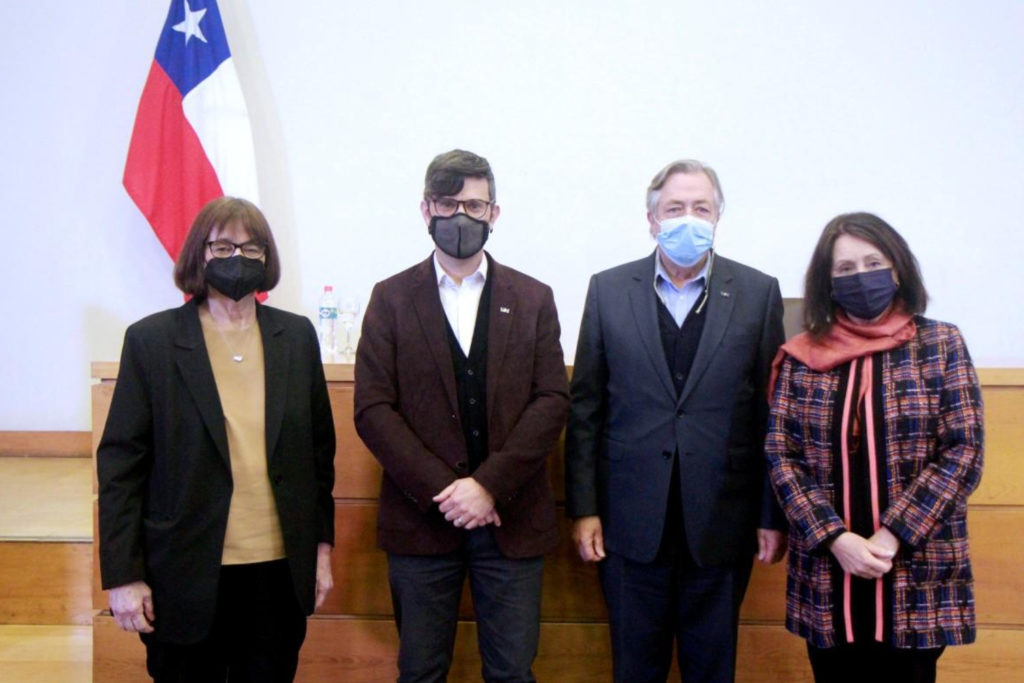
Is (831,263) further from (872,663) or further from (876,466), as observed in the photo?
(872,663)

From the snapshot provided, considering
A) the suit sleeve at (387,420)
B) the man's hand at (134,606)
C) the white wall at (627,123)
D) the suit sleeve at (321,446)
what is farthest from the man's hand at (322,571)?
the white wall at (627,123)

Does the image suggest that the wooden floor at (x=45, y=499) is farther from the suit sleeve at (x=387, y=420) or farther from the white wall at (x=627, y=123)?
the suit sleeve at (x=387, y=420)

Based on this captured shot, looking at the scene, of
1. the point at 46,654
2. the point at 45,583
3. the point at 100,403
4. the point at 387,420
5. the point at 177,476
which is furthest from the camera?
the point at 45,583

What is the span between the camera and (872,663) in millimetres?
1551

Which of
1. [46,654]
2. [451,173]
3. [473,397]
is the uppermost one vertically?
[451,173]

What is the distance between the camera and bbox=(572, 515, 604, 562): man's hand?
1.83 meters

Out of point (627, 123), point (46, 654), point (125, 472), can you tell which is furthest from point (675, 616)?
point (627, 123)

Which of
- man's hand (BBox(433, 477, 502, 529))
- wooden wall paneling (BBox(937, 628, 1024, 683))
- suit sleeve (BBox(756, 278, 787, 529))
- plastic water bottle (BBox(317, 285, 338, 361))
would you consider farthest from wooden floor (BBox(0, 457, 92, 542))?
wooden wall paneling (BBox(937, 628, 1024, 683))

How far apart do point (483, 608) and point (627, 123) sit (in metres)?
2.18

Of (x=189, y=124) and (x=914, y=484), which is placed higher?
(x=189, y=124)

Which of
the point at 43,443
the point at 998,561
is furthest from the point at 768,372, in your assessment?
the point at 43,443

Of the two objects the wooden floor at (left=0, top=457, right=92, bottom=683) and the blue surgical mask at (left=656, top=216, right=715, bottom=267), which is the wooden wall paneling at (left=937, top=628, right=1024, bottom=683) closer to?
the blue surgical mask at (left=656, top=216, right=715, bottom=267)

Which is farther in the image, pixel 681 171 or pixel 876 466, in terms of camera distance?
pixel 681 171

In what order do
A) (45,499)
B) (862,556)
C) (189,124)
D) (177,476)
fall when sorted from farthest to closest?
(189,124), (45,499), (177,476), (862,556)
